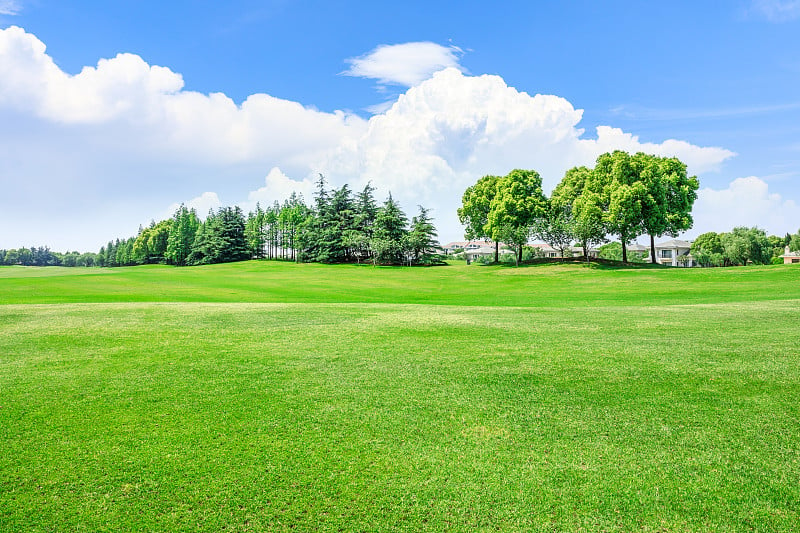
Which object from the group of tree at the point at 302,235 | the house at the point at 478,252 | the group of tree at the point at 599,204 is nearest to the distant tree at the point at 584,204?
the group of tree at the point at 599,204

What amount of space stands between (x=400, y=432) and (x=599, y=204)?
55.6m

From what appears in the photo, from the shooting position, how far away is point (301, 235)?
83750 millimetres

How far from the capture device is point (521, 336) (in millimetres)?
11500

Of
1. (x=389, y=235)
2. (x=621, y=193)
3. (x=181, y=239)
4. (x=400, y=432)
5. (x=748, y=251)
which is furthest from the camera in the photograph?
(x=181, y=239)

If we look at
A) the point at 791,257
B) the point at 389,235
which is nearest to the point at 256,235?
the point at 389,235

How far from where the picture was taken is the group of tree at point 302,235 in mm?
76812

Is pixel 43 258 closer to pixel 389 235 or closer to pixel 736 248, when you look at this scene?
pixel 389 235

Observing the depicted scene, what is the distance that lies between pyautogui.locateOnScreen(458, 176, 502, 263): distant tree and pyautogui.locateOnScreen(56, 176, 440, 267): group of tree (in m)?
9.09

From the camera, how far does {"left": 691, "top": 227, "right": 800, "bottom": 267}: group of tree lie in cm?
8588

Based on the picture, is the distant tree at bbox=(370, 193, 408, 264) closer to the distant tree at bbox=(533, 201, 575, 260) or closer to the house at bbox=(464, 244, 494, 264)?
the distant tree at bbox=(533, 201, 575, 260)

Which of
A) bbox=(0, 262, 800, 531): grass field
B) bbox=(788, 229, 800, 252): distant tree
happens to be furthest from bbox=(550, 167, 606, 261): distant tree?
bbox=(788, 229, 800, 252): distant tree

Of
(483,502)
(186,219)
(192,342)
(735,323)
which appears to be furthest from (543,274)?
(186,219)

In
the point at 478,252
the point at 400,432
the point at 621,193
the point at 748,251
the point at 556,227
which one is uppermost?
the point at 621,193

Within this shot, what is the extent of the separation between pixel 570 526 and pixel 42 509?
5226 millimetres
